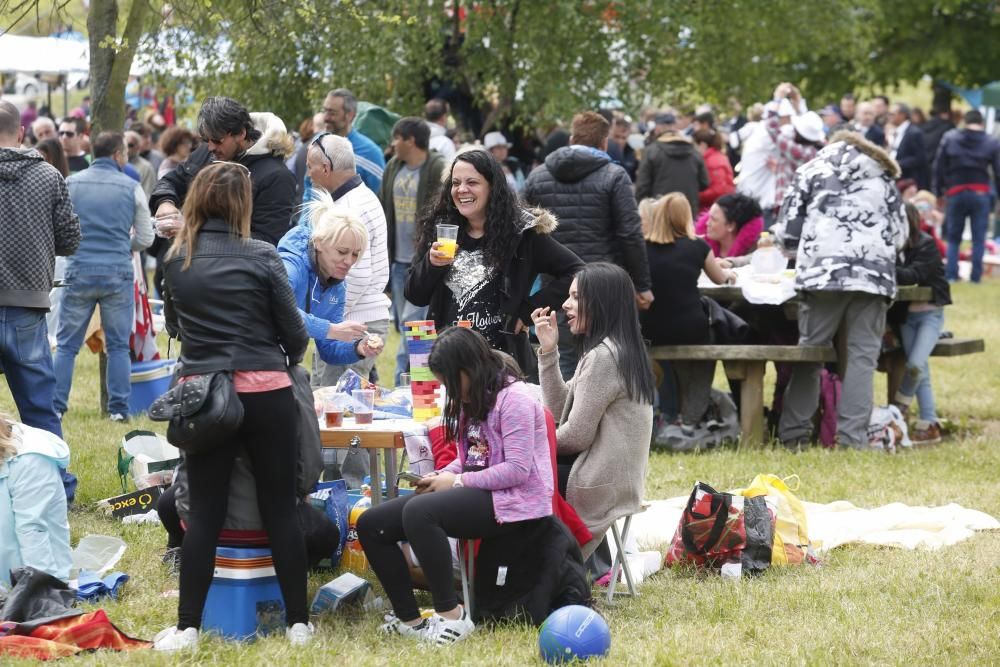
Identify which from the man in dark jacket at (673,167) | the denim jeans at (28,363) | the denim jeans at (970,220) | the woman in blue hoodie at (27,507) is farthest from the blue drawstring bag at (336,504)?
the denim jeans at (970,220)

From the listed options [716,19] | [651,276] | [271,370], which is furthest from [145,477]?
[716,19]

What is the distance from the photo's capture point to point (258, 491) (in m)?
4.89

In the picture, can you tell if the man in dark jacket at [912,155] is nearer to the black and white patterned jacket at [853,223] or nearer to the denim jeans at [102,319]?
the black and white patterned jacket at [853,223]

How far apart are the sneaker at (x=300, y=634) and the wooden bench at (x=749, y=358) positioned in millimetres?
4405

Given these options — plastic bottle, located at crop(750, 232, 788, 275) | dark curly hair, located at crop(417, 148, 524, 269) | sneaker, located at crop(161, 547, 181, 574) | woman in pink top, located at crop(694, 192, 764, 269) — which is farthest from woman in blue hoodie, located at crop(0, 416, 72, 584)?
woman in pink top, located at crop(694, 192, 764, 269)

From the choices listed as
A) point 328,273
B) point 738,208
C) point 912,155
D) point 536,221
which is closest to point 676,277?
point 738,208

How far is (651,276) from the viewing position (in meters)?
8.95

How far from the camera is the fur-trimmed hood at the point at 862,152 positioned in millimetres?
8781

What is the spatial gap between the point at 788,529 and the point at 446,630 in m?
1.99

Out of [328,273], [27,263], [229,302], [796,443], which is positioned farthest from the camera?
[796,443]

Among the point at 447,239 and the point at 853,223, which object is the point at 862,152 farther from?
the point at 447,239

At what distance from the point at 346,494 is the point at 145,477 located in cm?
151

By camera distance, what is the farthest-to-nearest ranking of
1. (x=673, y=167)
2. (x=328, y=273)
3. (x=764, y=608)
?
1. (x=673, y=167)
2. (x=328, y=273)
3. (x=764, y=608)

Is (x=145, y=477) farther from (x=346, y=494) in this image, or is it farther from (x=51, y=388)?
(x=346, y=494)
